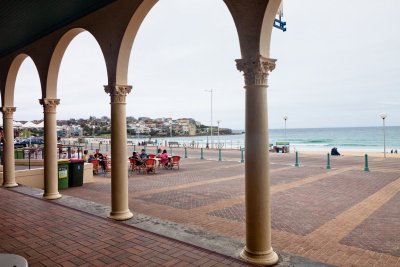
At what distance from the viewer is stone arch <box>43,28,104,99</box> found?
25.3ft

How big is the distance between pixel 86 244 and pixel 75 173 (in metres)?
7.80

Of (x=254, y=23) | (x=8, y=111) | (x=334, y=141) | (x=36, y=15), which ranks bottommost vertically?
(x=334, y=141)

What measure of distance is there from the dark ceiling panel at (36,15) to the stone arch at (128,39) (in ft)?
2.76

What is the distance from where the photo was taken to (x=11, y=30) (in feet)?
25.8

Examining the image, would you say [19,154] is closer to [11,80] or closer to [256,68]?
[11,80]

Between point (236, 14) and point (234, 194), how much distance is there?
693 centimetres

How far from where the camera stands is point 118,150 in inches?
261

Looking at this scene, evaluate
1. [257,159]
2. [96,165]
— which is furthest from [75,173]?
[257,159]

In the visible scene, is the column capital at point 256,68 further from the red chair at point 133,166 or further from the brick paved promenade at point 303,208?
the red chair at point 133,166

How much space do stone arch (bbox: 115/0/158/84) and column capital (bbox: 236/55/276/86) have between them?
261cm

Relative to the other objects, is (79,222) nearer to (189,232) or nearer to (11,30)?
(189,232)

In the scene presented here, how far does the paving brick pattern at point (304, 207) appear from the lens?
17.7 feet

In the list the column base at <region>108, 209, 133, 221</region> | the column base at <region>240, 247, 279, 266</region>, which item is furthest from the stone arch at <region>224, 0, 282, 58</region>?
the column base at <region>108, 209, 133, 221</region>

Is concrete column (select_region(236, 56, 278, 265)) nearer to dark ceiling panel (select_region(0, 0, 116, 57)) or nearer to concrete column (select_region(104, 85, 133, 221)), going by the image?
concrete column (select_region(104, 85, 133, 221))
